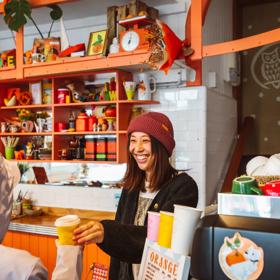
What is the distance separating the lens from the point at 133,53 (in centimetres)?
352

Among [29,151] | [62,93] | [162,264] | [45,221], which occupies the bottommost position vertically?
[45,221]

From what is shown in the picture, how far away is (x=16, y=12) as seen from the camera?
3838 mm

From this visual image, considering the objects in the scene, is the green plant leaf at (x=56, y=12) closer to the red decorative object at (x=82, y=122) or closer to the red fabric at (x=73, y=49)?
the red fabric at (x=73, y=49)

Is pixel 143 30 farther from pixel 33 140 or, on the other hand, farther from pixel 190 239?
pixel 190 239

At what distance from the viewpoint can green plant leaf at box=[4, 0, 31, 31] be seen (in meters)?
3.80

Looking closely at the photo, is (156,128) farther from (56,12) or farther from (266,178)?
(56,12)

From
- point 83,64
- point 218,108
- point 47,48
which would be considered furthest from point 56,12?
point 218,108

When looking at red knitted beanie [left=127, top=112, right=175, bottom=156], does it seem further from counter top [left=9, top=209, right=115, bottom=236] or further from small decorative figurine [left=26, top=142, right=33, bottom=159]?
small decorative figurine [left=26, top=142, right=33, bottom=159]

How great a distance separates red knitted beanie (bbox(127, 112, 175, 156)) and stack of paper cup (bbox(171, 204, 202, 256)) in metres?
0.80

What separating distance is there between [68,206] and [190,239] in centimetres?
353

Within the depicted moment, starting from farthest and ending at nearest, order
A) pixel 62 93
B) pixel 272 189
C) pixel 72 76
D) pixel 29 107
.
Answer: pixel 29 107, pixel 62 93, pixel 72 76, pixel 272 189

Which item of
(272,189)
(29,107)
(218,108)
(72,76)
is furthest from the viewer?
(29,107)

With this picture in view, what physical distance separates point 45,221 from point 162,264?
3.13m

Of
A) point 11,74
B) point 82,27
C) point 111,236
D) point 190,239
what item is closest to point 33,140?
point 11,74
